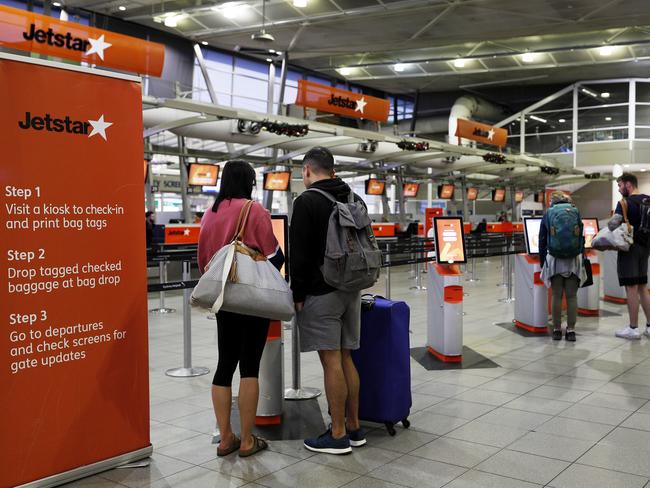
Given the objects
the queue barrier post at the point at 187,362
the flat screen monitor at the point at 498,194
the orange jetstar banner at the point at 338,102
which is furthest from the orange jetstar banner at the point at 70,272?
the flat screen monitor at the point at 498,194

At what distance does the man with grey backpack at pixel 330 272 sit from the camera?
3430mm

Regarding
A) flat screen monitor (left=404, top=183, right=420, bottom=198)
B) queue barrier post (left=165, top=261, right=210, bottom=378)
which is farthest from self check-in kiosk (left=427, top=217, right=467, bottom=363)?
flat screen monitor (left=404, top=183, right=420, bottom=198)

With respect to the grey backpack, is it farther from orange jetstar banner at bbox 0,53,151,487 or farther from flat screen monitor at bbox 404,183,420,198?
flat screen monitor at bbox 404,183,420,198

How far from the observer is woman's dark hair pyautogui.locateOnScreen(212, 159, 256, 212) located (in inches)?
138

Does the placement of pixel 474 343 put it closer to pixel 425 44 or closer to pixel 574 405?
pixel 574 405

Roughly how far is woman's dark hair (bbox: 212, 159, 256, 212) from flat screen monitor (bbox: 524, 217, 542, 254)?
481 cm

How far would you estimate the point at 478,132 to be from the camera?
62.4ft

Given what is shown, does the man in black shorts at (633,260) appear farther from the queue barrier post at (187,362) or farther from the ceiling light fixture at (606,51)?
the ceiling light fixture at (606,51)

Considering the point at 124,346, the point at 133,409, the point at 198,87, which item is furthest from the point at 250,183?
the point at 198,87

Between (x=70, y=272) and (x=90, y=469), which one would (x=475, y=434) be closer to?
(x=90, y=469)

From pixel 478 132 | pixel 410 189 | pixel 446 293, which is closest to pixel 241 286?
pixel 446 293

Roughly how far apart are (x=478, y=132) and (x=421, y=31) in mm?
3619

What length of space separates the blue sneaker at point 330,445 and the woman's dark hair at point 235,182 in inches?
56.2

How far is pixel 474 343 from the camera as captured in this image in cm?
666
